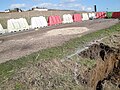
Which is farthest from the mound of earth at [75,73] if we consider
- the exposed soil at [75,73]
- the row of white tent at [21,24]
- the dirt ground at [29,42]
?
the row of white tent at [21,24]

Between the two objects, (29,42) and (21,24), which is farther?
(21,24)

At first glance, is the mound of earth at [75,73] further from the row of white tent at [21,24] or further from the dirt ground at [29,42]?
the row of white tent at [21,24]

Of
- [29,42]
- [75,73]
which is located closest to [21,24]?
[29,42]

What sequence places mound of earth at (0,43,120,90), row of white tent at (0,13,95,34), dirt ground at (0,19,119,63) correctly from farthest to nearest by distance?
row of white tent at (0,13,95,34)
dirt ground at (0,19,119,63)
mound of earth at (0,43,120,90)

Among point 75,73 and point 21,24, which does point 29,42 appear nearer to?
point 75,73

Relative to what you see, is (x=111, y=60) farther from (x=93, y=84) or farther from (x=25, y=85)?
(x=25, y=85)

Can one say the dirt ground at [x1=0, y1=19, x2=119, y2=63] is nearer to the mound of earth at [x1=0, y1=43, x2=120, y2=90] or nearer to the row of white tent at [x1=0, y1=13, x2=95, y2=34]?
the mound of earth at [x1=0, y1=43, x2=120, y2=90]

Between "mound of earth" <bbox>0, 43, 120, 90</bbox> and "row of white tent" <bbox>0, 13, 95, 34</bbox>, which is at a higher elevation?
"mound of earth" <bbox>0, 43, 120, 90</bbox>

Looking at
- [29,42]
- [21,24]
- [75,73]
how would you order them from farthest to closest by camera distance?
1. [21,24]
2. [29,42]
3. [75,73]

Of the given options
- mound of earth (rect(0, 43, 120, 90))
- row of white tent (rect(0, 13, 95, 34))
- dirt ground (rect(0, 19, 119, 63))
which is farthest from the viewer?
row of white tent (rect(0, 13, 95, 34))

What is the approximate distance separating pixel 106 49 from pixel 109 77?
78.1 inches

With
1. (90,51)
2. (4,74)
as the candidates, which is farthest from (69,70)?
(90,51)

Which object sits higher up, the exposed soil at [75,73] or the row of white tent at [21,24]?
the exposed soil at [75,73]

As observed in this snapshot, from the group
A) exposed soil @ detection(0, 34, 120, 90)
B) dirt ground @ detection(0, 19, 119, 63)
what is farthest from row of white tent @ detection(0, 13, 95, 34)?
exposed soil @ detection(0, 34, 120, 90)
